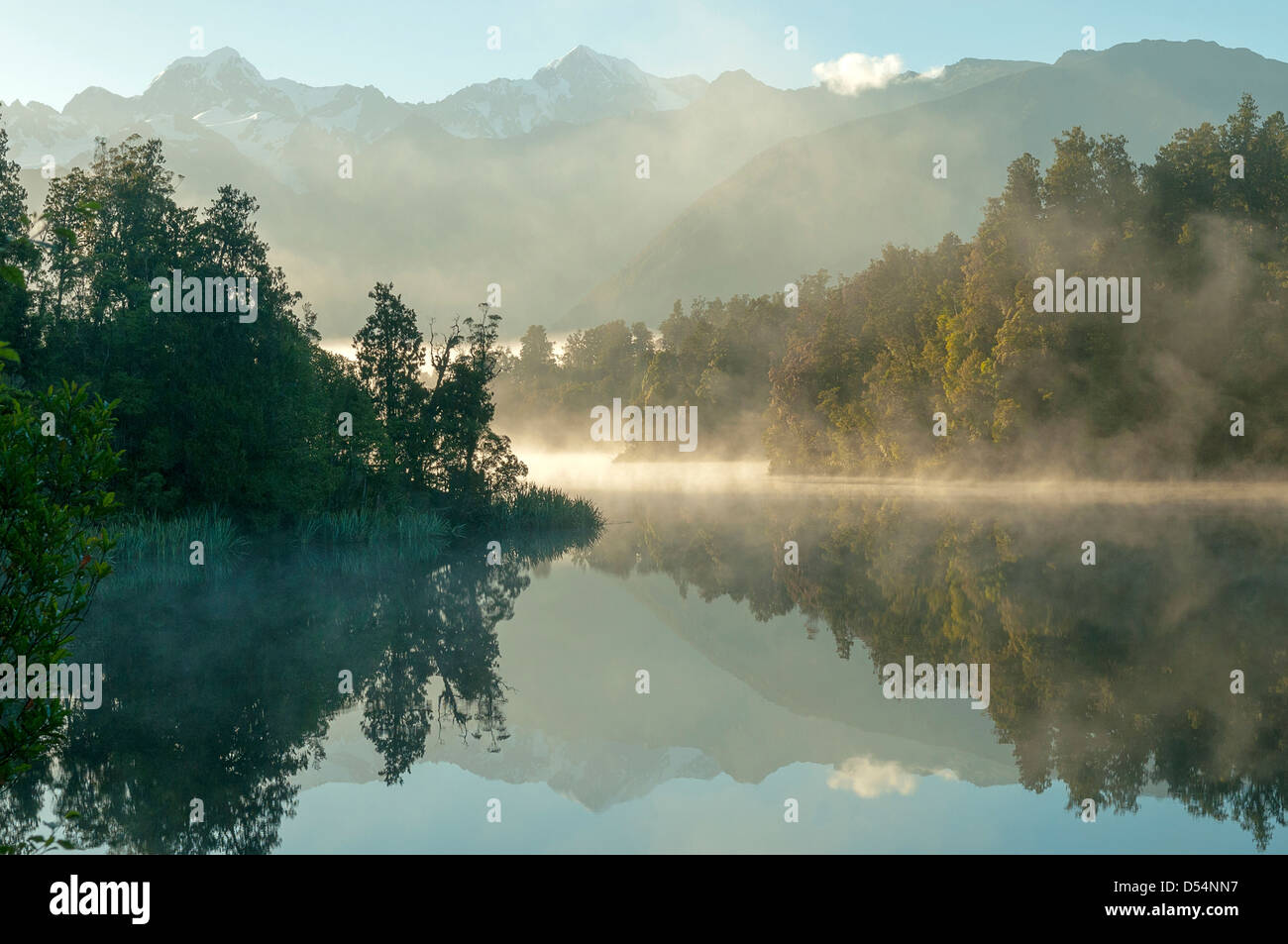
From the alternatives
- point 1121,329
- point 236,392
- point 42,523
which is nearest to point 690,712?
point 42,523

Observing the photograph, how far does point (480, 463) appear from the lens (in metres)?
38.0

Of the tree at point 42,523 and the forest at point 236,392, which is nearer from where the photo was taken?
the tree at point 42,523

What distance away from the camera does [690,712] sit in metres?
12.1

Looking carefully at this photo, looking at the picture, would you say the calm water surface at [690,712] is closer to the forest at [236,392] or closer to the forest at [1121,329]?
the forest at [236,392]

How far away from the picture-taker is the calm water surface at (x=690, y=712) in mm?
7875

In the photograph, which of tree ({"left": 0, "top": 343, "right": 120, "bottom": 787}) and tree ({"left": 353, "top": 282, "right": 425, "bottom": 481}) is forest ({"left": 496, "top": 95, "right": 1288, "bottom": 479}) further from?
tree ({"left": 0, "top": 343, "right": 120, "bottom": 787})

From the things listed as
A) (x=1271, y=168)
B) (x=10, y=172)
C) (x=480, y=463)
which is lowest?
(x=480, y=463)

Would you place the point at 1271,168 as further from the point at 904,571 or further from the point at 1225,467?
the point at 904,571

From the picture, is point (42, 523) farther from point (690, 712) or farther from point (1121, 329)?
point (1121, 329)

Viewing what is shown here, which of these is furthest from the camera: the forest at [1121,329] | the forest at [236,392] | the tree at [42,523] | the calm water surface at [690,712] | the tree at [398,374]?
the forest at [1121,329]

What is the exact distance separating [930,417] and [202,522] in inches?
2030

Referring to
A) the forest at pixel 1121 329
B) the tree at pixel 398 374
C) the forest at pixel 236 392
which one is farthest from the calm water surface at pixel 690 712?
the forest at pixel 1121 329

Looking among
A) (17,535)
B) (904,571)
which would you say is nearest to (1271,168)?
(904,571)

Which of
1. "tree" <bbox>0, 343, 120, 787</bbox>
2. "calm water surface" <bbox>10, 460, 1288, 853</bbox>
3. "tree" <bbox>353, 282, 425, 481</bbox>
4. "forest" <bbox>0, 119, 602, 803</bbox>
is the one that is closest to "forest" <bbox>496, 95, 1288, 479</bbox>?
"forest" <bbox>0, 119, 602, 803</bbox>
